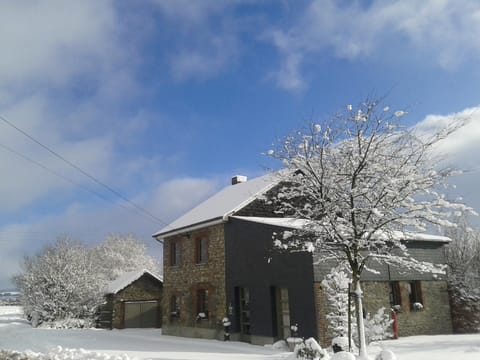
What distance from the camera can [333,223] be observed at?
11.9 m

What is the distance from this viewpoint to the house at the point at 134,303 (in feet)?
97.6

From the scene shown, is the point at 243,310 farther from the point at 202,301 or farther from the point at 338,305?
the point at 338,305

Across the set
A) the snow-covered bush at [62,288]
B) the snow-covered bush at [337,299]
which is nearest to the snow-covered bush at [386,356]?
the snow-covered bush at [337,299]

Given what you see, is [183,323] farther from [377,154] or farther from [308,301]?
[377,154]

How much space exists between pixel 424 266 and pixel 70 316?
28794mm

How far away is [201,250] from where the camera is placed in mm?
23547

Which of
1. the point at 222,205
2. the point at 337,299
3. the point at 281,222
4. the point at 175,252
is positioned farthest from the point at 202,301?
the point at 337,299

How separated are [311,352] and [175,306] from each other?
46.9 ft

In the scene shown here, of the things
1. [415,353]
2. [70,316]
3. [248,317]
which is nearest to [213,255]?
[248,317]

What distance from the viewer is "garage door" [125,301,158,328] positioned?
98.3ft

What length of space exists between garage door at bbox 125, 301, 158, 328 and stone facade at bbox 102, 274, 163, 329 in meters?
0.21

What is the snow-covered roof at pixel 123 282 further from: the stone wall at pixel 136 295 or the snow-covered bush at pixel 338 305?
the snow-covered bush at pixel 338 305

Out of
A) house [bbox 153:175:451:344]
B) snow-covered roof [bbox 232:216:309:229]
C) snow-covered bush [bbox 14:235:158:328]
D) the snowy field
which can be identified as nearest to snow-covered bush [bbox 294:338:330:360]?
the snowy field

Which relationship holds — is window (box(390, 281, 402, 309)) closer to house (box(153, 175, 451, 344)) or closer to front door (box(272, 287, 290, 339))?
house (box(153, 175, 451, 344))
